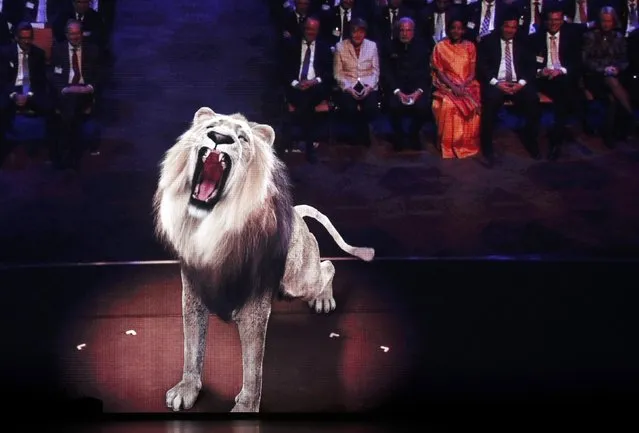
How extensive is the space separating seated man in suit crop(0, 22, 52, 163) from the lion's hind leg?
5.49 ft

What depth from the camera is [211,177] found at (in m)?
4.19

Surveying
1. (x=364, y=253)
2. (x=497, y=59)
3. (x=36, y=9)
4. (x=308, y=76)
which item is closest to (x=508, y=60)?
(x=497, y=59)

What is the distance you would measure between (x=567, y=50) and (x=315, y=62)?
4.54ft

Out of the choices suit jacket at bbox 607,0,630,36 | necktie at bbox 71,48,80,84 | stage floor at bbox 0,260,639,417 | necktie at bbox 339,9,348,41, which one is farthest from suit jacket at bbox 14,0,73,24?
suit jacket at bbox 607,0,630,36

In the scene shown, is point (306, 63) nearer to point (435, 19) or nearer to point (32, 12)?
point (435, 19)

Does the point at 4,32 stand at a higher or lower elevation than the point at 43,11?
lower

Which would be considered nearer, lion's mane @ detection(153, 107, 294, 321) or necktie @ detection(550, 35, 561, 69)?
lion's mane @ detection(153, 107, 294, 321)

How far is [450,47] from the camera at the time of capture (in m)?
4.55

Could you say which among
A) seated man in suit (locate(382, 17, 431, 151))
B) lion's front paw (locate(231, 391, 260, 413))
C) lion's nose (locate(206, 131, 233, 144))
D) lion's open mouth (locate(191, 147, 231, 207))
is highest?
seated man in suit (locate(382, 17, 431, 151))

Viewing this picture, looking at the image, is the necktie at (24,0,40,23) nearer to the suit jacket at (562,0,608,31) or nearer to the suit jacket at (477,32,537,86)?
the suit jacket at (477,32,537,86)

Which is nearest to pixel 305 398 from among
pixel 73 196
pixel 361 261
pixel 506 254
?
pixel 361 261

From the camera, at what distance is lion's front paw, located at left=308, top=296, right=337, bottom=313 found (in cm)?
437

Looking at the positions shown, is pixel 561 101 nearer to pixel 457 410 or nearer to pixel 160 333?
pixel 457 410

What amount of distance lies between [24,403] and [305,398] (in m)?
1.49
